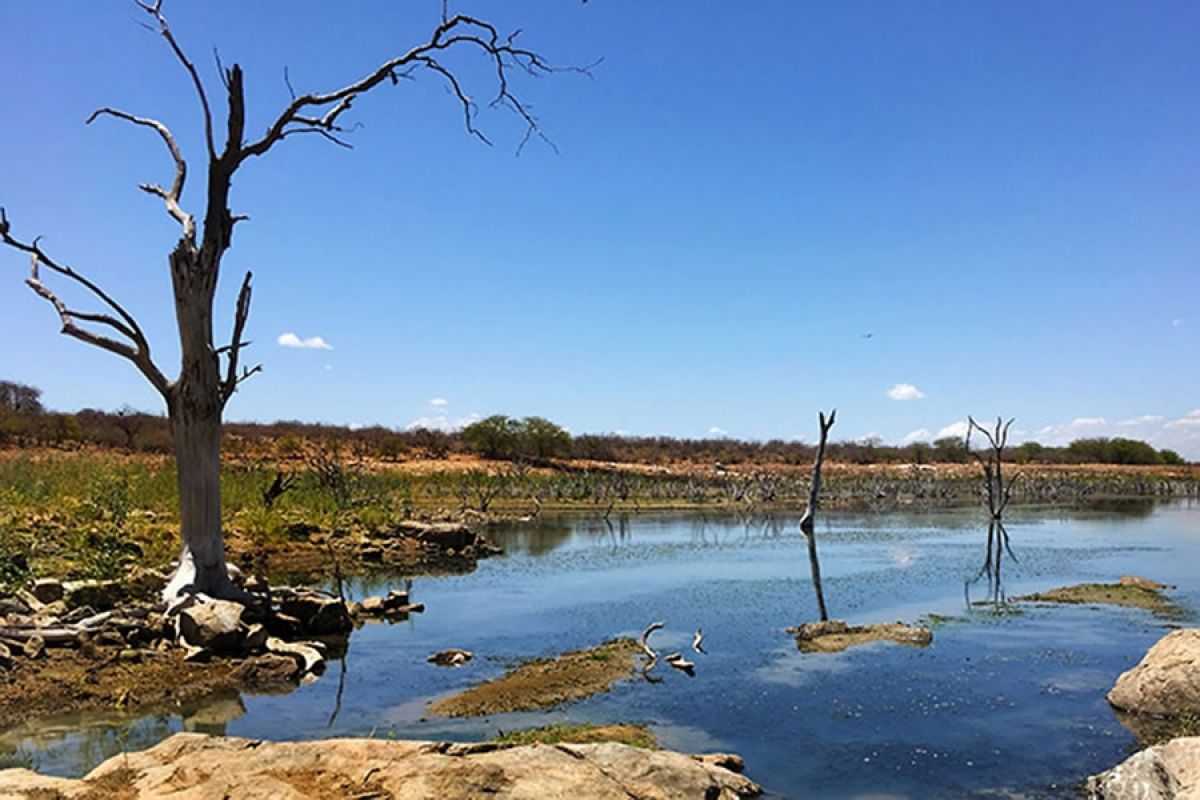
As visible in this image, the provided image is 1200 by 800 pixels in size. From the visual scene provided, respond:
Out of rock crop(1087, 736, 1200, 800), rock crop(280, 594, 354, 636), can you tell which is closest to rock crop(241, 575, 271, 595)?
rock crop(280, 594, 354, 636)

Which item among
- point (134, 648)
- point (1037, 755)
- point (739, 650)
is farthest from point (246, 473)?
point (1037, 755)

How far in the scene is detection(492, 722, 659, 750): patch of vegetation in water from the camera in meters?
8.50

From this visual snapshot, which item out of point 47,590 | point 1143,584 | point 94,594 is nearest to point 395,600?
point 94,594

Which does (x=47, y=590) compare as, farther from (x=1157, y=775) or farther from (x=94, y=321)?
(x=1157, y=775)

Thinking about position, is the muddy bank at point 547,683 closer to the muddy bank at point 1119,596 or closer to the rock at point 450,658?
the rock at point 450,658

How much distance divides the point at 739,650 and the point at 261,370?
27.4 feet

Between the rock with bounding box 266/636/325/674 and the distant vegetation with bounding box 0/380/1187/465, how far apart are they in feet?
104

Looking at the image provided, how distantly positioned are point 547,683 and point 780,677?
302 cm

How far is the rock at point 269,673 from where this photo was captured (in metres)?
11.0

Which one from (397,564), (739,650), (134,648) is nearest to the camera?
(134,648)

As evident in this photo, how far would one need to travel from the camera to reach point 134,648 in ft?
37.2

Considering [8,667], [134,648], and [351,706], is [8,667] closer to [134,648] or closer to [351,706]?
[134,648]

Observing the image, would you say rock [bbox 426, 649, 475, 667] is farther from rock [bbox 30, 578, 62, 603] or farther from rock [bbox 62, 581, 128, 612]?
rock [bbox 30, 578, 62, 603]

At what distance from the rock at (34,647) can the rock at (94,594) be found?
1.80 meters
